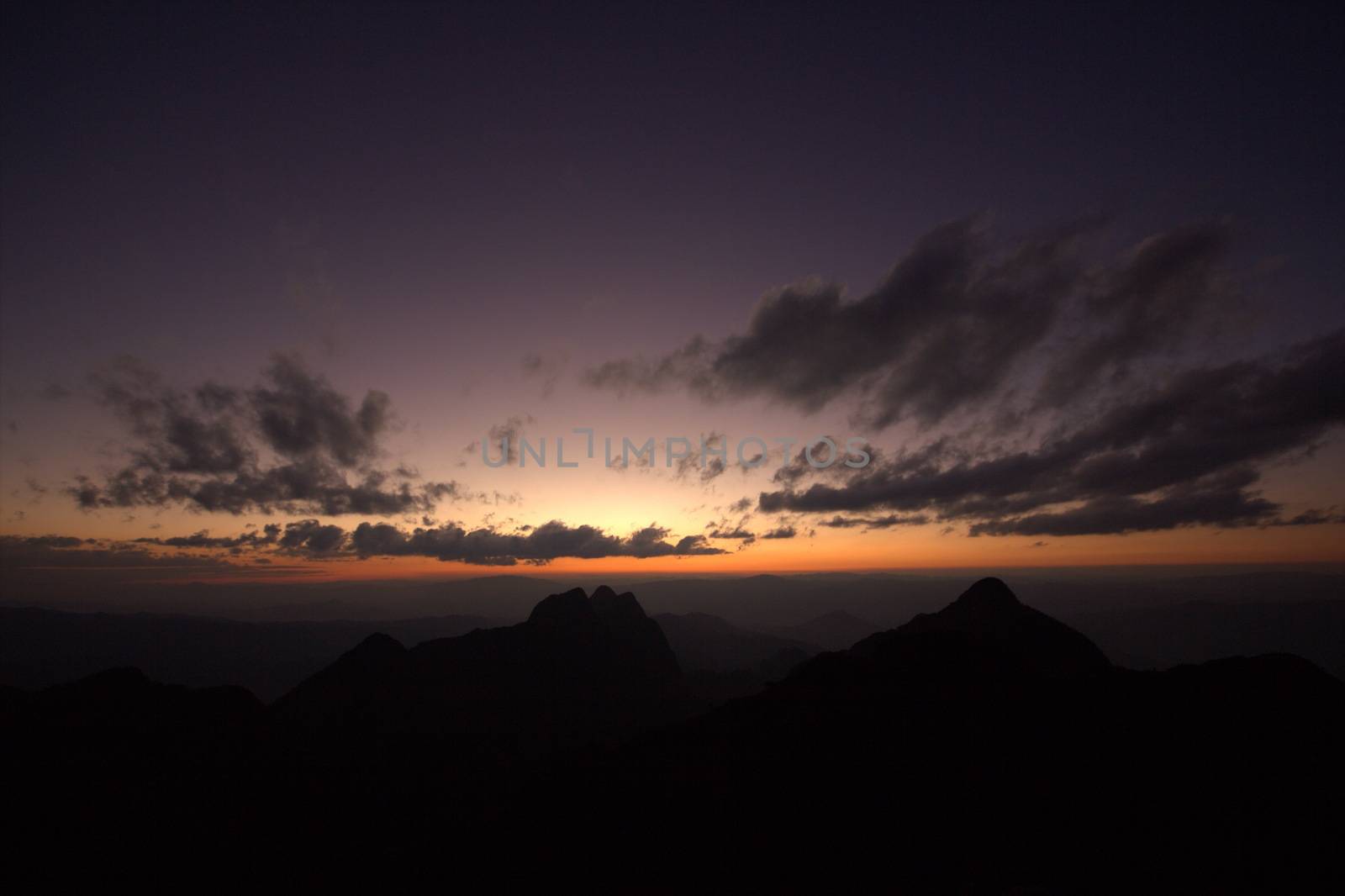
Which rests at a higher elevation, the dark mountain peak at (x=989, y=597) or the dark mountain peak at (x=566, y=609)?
the dark mountain peak at (x=989, y=597)

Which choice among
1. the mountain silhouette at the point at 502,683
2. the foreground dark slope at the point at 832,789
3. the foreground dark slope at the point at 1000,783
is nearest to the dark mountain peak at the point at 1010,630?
the foreground dark slope at the point at 1000,783

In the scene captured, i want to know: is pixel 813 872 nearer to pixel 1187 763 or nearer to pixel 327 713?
pixel 1187 763

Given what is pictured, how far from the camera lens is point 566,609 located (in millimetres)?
137250

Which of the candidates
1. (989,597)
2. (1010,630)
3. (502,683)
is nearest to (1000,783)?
(1010,630)

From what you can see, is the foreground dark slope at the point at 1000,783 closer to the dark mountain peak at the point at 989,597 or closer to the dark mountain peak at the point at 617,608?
the dark mountain peak at the point at 989,597

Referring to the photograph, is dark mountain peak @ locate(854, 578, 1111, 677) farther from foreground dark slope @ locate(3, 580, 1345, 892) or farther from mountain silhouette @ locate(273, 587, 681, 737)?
mountain silhouette @ locate(273, 587, 681, 737)

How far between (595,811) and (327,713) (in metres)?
77.9

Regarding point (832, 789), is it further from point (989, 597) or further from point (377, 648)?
point (377, 648)

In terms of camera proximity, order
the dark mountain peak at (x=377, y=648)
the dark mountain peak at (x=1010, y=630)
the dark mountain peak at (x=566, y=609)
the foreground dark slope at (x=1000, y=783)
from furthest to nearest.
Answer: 1. the dark mountain peak at (x=566, y=609)
2. the dark mountain peak at (x=377, y=648)
3. the dark mountain peak at (x=1010, y=630)
4. the foreground dark slope at (x=1000, y=783)

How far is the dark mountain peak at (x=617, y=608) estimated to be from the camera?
520 feet

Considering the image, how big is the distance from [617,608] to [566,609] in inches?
1100

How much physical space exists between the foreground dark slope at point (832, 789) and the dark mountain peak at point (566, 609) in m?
68.0

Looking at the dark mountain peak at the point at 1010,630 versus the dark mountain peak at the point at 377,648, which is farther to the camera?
the dark mountain peak at the point at 377,648

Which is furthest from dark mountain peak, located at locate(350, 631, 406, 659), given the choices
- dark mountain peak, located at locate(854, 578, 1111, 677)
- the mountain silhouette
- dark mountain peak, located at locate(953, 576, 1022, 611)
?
dark mountain peak, located at locate(953, 576, 1022, 611)
